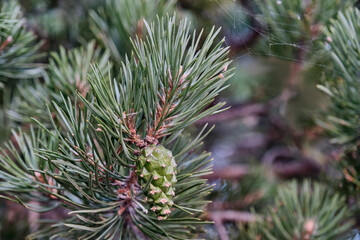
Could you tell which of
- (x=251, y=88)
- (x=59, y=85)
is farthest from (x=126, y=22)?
(x=251, y=88)

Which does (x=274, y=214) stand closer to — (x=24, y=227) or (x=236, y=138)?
(x=24, y=227)

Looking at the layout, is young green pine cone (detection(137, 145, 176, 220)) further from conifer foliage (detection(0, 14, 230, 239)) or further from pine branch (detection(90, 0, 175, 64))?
pine branch (detection(90, 0, 175, 64))

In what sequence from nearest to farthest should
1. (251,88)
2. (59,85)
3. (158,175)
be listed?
(158,175) → (59,85) → (251,88)

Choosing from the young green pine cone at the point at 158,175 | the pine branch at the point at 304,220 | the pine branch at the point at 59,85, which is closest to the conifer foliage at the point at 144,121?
the young green pine cone at the point at 158,175

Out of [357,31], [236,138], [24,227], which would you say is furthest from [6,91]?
[236,138]

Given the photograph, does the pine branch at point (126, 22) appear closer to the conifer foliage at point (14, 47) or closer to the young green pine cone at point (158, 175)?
the conifer foliage at point (14, 47)

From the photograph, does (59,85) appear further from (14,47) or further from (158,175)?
(158,175)
